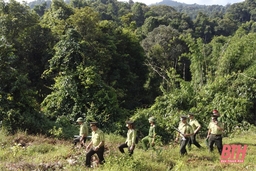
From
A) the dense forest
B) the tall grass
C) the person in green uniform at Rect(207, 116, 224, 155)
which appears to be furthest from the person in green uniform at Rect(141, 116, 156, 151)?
the dense forest

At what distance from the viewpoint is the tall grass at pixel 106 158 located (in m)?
7.58

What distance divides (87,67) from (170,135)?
17.4 feet

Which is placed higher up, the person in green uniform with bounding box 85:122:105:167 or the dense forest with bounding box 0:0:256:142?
the dense forest with bounding box 0:0:256:142

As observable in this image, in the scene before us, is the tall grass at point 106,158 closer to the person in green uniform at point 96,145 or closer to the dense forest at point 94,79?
the person in green uniform at point 96,145

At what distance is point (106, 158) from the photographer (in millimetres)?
8305

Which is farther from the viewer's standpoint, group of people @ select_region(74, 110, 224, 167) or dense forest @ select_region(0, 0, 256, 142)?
dense forest @ select_region(0, 0, 256, 142)

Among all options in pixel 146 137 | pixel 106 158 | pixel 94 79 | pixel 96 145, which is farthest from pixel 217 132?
pixel 94 79

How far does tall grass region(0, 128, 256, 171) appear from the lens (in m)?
7.58

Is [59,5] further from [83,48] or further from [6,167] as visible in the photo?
[6,167]

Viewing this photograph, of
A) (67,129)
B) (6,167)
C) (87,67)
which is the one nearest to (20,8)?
(87,67)

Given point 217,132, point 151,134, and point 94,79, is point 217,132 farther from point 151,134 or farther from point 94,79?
point 94,79

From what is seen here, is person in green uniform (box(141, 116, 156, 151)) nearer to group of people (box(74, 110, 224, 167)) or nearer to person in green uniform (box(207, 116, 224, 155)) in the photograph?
group of people (box(74, 110, 224, 167))

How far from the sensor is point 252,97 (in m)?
16.1

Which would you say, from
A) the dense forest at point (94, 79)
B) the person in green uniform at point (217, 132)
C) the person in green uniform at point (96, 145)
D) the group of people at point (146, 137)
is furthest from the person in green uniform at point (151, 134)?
the dense forest at point (94, 79)
